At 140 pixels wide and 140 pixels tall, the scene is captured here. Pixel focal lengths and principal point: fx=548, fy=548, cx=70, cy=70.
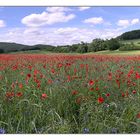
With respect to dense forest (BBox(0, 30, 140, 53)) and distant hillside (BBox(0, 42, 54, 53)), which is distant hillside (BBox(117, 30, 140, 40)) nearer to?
dense forest (BBox(0, 30, 140, 53))

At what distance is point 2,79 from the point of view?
4234 mm

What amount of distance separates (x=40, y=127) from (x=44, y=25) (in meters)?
0.78

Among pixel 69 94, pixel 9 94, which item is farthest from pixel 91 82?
pixel 9 94

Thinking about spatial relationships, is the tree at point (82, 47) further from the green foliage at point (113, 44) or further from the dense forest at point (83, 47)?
the green foliage at point (113, 44)

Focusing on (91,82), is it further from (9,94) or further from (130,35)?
(9,94)

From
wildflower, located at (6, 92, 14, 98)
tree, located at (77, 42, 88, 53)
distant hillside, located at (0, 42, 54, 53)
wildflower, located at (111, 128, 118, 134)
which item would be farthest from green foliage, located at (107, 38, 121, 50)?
wildflower, located at (6, 92, 14, 98)

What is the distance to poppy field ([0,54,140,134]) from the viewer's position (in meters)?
3.94

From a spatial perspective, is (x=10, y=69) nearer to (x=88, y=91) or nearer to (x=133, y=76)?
(x=88, y=91)

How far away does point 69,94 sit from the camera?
13.5 ft

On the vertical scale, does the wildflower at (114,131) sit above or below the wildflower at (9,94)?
below

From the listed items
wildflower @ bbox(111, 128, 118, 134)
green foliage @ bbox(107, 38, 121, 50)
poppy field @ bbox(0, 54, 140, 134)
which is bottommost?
wildflower @ bbox(111, 128, 118, 134)

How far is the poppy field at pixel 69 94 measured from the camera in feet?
12.9

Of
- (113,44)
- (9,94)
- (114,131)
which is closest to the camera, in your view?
(114,131)

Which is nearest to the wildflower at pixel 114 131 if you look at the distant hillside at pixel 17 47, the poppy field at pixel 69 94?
the poppy field at pixel 69 94
